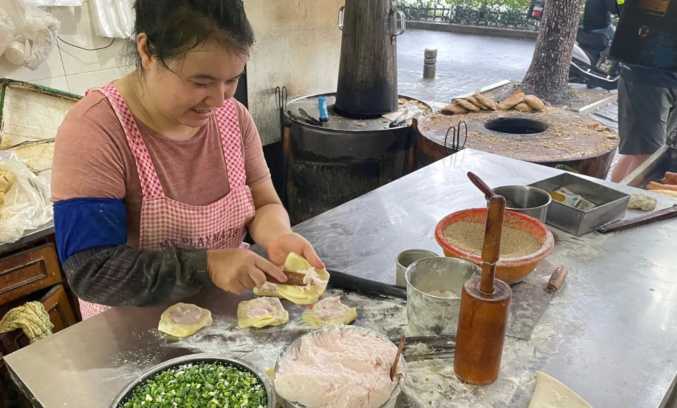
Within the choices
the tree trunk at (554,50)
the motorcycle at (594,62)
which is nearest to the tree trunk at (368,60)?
the tree trunk at (554,50)

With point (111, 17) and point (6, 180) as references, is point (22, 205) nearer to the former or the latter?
point (6, 180)

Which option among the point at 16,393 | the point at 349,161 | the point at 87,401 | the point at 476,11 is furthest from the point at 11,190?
the point at 476,11

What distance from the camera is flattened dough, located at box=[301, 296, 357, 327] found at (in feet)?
4.61

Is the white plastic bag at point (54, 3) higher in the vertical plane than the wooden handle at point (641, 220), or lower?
higher

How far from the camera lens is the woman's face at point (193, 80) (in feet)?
4.26

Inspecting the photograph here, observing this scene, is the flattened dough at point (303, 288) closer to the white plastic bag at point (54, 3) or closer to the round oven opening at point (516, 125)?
the white plastic bag at point (54, 3)

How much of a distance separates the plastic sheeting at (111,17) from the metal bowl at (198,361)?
260 centimetres

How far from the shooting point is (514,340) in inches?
54.4

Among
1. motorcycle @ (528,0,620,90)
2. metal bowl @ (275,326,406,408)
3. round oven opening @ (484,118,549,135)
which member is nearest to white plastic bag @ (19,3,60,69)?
metal bowl @ (275,326,406,408)

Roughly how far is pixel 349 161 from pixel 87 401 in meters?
2.58

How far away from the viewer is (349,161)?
3.52m

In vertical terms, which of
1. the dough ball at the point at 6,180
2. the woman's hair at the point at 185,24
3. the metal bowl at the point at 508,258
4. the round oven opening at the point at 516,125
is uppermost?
the woman's hair at the point at 185,24

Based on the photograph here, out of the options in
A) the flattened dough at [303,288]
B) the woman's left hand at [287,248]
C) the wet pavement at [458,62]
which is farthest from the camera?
the wet pavement at [458,62]

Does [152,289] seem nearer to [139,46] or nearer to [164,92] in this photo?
[164,92]
